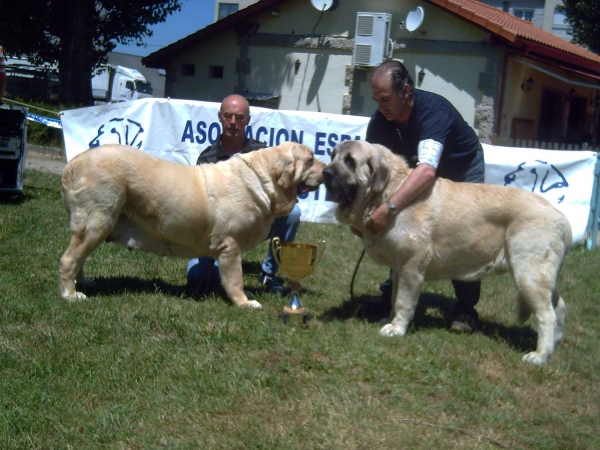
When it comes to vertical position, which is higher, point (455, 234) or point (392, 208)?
point (392, 208)

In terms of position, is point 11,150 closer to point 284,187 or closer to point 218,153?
point 218,153

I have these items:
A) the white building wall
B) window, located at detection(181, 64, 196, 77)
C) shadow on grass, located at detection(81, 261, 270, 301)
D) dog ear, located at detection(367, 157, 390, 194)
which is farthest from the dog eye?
window, located at detection(181, 64, 196, 77)

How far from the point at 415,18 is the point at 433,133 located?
13.9m

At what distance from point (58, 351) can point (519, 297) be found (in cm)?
313

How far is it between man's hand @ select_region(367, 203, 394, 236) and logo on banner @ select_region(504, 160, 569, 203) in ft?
19.2

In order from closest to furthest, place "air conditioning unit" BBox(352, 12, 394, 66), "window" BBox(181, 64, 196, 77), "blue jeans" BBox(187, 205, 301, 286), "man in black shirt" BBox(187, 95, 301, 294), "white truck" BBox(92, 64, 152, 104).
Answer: "man in black shirt" BBox(187, 95, 301, 294) → "blue jeans" BBox(187, 205, 301, 286) → "air conditioning unit" BBox(352, 12, 394, 66) → "window" BBox(181, 64, 196, 77) → "white truck" BBox(92, 64, 152, 104)

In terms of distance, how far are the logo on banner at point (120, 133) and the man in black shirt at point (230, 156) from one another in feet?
17.8

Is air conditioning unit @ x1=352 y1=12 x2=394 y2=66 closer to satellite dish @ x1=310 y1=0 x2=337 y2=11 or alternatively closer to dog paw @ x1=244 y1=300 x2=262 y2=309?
satellite dish @ x1=310 y1=0 x2=337 y2=11

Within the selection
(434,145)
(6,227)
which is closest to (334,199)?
(434,145)

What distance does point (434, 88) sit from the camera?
744 inches

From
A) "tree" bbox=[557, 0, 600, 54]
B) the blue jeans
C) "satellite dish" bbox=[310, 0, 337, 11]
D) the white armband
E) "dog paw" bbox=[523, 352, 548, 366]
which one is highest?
"tree" bbox=[557, 0, 600, 54]

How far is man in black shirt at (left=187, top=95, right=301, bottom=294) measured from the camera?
6449 millimetres

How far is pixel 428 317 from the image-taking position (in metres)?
6.08

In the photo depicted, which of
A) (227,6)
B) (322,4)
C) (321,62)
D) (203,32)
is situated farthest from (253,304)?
(227,6)
